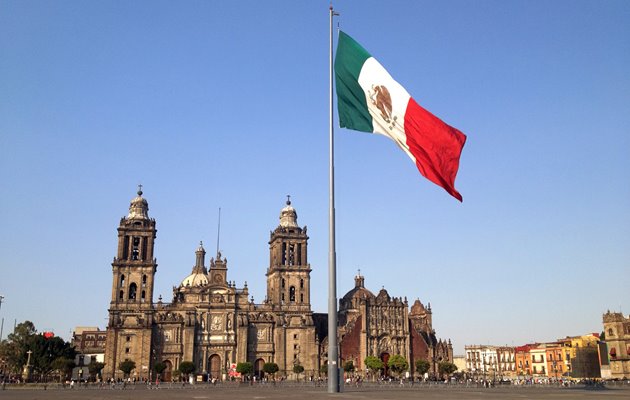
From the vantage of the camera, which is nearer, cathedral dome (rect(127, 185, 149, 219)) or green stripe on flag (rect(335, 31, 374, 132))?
green stripe on flag (rect(335, 31, 374, 132))

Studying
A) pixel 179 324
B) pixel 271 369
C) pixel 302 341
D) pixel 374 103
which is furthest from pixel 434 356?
pixel 374 103

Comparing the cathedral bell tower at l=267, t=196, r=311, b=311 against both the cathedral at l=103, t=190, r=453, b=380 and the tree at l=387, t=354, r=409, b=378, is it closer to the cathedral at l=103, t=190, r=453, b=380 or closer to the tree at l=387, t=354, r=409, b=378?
the cathedral at l=103, t=190, r=453, b=380

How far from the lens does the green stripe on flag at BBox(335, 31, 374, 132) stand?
24.1m

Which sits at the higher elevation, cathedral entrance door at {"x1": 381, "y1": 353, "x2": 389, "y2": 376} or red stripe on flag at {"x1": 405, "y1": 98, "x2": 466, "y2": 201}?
red stripe on flag at {"x1": 405, "y1": 98, "x2": 466, "y2": 201}

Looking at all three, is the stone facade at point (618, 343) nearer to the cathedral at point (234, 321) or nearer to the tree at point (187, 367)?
the cathedral at point (234, 321)

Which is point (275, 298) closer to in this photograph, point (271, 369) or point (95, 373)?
point (271, 369)

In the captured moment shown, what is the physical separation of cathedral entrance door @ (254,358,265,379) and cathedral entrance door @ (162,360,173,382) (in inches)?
510

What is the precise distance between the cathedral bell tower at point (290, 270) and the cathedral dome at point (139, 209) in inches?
855

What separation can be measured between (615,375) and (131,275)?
257 ft

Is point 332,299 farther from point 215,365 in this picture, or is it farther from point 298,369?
point 215,365

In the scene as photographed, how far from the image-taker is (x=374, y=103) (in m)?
23.9

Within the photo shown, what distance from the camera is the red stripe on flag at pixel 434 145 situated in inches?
864

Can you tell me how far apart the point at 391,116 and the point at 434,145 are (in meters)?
2.09

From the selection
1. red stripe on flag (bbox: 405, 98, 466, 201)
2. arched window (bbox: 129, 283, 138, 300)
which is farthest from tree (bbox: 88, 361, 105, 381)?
red stripe on flag (bbox: 405, 98, 466, 201)
